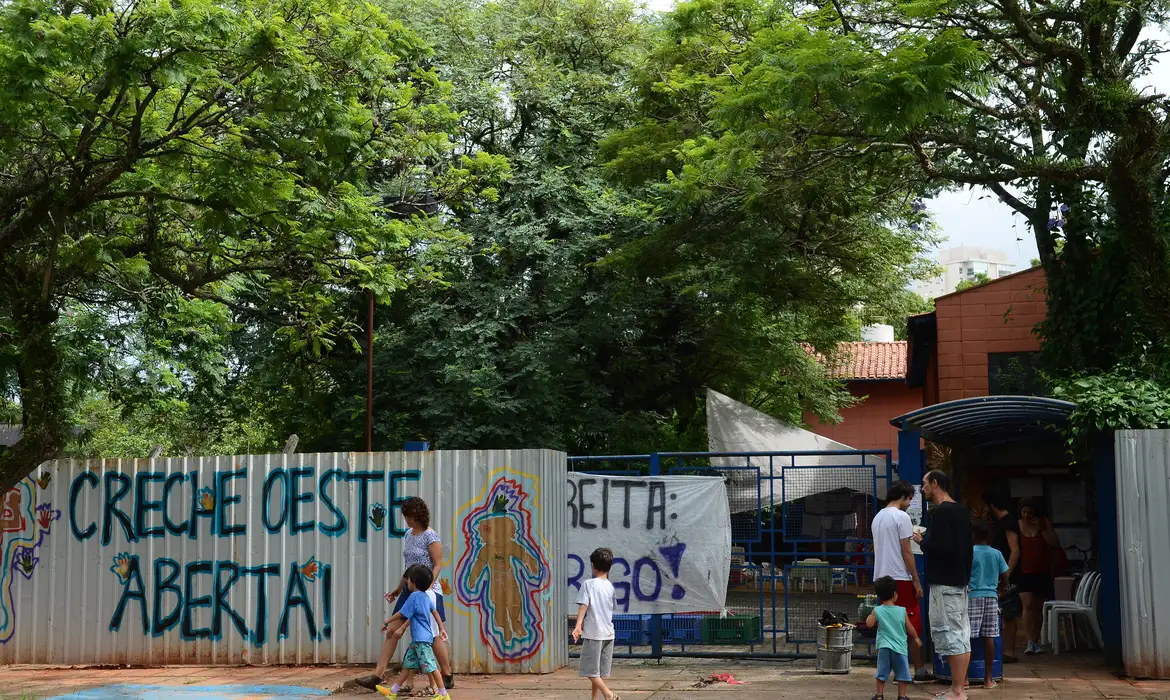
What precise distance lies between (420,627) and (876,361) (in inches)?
1186

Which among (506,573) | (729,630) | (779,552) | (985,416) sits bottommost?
(729,630)

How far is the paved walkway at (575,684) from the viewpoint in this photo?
29.9 feet

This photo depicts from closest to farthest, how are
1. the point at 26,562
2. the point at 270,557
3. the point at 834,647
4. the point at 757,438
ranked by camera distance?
the point at 834,647, the point at 270,557, the point at 26,562, the point at 757,438

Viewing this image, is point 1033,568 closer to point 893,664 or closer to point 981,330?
point 893,664

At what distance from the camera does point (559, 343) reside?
21.2 m

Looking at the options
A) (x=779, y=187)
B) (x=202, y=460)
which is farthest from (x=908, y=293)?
(x=202, y=460)

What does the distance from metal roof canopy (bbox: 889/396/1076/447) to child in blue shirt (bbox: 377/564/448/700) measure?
4374mm

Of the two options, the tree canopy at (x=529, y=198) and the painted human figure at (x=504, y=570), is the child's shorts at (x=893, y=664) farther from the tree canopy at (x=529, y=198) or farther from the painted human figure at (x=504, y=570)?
the tree canopy at (x=529, y=198)

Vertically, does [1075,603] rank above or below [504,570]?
below

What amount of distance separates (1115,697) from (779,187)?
303 inches

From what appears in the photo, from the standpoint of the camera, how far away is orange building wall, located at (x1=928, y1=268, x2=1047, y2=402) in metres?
17.1

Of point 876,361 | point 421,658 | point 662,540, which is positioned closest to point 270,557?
point 421,658

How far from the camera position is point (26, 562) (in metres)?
11.2

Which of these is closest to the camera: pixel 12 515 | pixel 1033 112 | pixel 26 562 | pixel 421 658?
pixel 421 658
